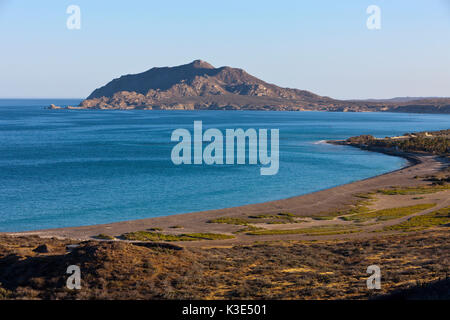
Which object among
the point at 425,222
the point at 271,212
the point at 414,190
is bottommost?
the point at 271,212

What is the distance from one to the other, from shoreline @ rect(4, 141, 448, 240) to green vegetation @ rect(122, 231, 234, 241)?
69.6 inches

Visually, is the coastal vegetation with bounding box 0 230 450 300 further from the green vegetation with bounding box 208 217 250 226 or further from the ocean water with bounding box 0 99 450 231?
the ocean water with bounding box 0 99 450 231

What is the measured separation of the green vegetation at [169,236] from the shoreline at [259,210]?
1.77 m

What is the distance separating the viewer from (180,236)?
34688 mm

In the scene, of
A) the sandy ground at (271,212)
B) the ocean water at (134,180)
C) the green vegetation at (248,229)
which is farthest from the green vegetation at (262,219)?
the ocean water at (134,180)

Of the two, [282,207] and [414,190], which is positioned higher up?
[414,190]

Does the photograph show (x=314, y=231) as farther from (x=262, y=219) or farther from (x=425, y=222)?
(x=425, y=222)

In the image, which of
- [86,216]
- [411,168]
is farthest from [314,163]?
[86,216]

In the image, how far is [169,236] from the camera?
34531 mm

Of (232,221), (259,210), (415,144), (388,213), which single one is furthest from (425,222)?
(415,144)

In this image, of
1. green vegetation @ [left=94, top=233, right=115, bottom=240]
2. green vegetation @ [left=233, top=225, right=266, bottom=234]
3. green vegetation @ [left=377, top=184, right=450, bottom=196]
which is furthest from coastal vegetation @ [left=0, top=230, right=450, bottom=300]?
green vegetation @ [left=377, top=184, right=450, bottom=196]

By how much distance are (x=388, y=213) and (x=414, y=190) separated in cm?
1360

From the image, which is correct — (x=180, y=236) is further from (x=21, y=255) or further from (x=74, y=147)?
(x=74, y=147)

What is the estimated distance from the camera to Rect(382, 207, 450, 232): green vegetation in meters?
36.6
